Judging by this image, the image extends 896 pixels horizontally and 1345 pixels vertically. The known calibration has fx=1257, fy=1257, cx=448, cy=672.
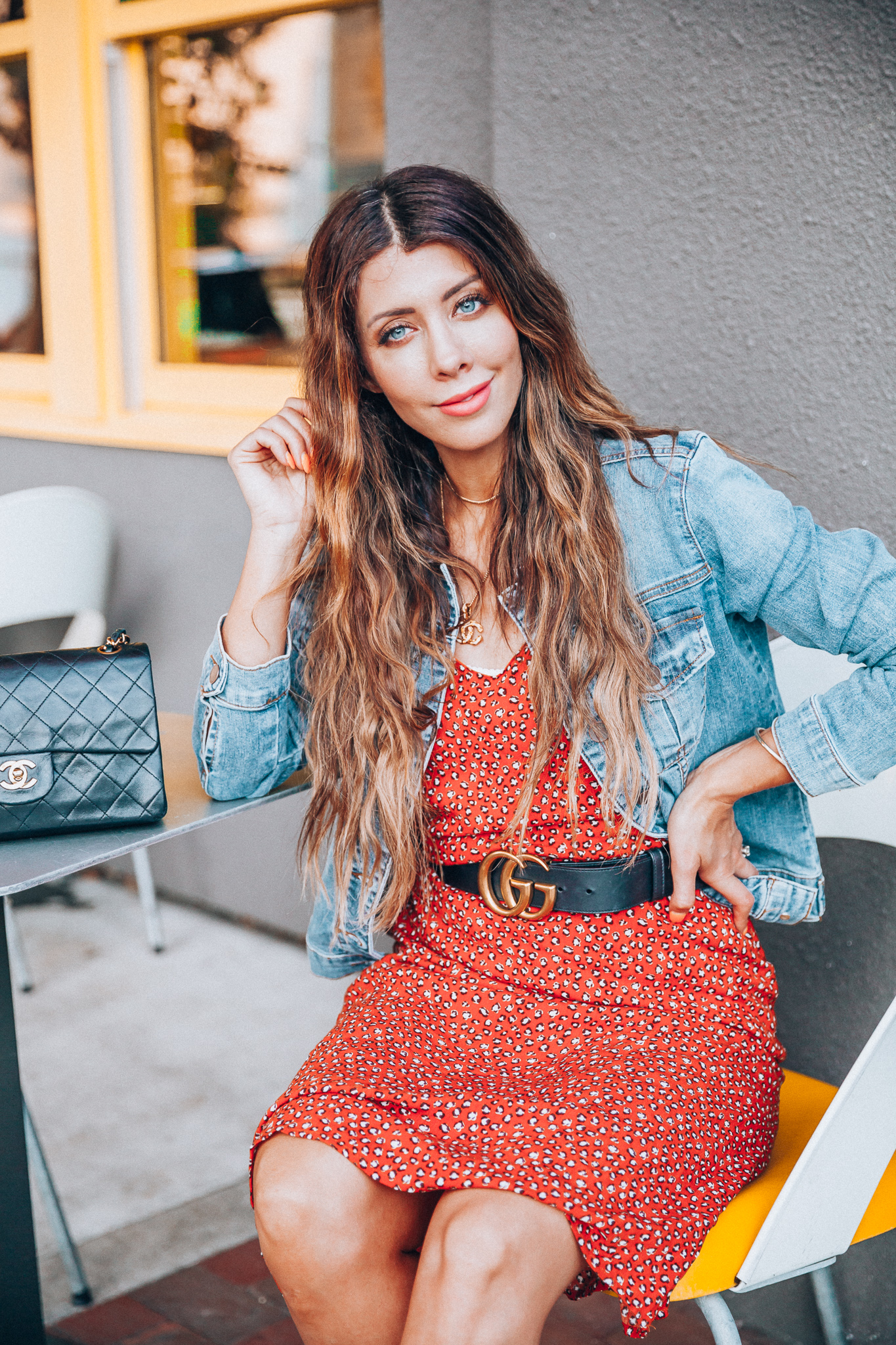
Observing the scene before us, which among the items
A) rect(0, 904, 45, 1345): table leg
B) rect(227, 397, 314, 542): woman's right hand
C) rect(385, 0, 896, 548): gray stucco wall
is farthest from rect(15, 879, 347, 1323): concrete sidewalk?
rect(385, 0, 896, 548): gray stucco wall

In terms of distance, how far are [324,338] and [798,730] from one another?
2.49 feet

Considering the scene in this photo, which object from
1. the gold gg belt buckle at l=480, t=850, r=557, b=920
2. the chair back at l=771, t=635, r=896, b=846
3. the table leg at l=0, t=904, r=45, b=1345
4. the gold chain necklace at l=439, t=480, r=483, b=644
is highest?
the gold chain necklace at l=439, t=480, r=483, b=644

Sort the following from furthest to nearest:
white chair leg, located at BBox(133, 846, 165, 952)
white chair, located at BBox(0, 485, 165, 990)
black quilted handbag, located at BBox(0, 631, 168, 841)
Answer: white chair leg, located at BBox(133, 846, 165, 952)
white chair, located at BBox(0, 485, 165, 990)
black quilted handbag, located at BBox(0, 631, 168, 841)

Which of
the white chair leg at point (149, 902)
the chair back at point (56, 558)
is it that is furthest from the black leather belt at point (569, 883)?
the white chair leg at point (149, 902)

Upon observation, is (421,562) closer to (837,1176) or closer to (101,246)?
(837,1176)

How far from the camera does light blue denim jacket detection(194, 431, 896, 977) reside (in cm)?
146

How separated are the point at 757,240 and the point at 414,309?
1.97 ft

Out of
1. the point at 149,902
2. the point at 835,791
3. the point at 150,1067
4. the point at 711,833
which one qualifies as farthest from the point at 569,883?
the point at 149,902

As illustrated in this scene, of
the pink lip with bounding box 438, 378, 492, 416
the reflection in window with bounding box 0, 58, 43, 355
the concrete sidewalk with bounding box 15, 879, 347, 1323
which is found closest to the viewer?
the pink lip with bounding box 438, 378, 492, 416

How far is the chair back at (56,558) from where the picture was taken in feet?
8.55

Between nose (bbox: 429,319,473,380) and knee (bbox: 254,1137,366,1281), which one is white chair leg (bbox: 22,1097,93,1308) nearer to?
knee (bbox: 254,1137,366,1281)

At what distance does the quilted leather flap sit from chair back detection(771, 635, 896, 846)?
0.84 metres

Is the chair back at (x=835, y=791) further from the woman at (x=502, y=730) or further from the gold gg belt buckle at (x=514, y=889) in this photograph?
the gold gg belt buckle at (x=514, y=889)

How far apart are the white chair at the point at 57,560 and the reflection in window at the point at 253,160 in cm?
62
